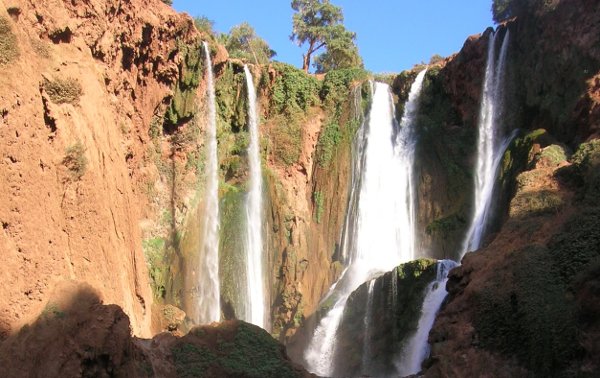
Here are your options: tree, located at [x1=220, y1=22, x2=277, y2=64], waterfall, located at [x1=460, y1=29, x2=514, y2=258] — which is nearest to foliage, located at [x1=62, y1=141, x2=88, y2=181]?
waterfall, located at [x1=460, y1=29, x2=514, y2=258]

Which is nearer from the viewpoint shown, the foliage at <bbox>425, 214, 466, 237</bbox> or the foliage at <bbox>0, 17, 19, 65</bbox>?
the foliage at <bbox>0, 17, 19, 65</bbox>

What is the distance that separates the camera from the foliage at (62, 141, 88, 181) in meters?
13.0

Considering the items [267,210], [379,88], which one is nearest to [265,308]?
[267,210]

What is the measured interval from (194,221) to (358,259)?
26.5ft

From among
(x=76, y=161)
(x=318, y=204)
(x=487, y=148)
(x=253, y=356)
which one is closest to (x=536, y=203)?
(x=253, y=356)

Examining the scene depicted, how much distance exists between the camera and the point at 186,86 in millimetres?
23922

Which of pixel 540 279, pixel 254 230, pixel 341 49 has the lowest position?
pixel 540 279

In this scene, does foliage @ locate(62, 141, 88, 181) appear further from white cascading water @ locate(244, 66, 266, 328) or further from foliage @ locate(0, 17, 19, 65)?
white cascading water @ locate(244, 66, 266, 328)

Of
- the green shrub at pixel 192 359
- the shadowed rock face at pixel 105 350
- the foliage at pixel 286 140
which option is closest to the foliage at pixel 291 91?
the foliage at pixel 286 140

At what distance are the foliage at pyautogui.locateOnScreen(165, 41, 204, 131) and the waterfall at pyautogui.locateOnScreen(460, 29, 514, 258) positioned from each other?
12544 millimetres

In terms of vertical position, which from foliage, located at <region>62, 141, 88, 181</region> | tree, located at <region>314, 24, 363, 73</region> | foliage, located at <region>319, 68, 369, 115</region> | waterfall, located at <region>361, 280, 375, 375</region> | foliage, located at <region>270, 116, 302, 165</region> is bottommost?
waterfall, located at <region>361, 280, 375, 375</region>

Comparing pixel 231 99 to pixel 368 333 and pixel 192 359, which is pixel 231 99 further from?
pixel 192 359

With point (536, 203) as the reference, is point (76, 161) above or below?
above

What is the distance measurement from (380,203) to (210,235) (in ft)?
28.2
